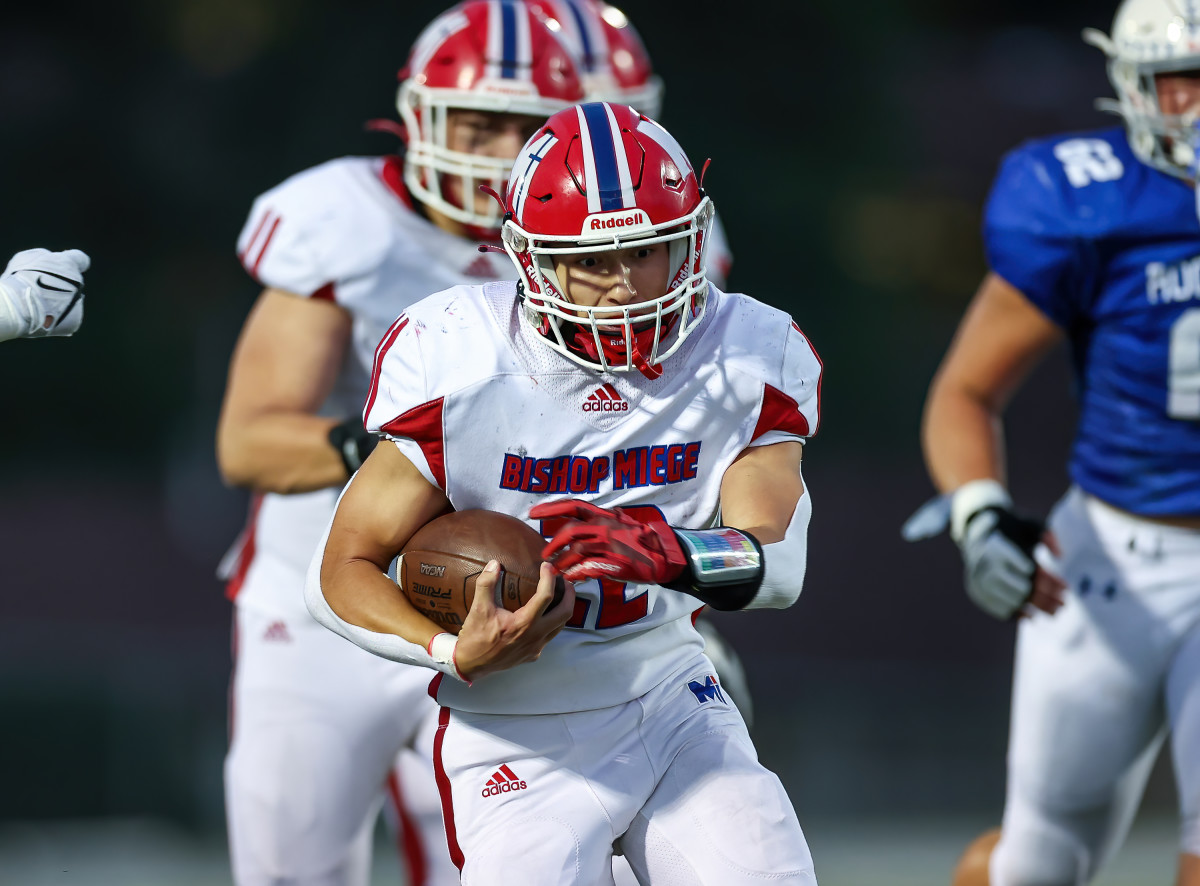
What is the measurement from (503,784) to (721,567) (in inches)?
20.1

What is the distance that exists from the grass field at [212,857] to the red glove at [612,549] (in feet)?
11.8


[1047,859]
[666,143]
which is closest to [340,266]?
[666,143]

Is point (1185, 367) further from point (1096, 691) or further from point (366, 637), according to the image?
point (366, 637)

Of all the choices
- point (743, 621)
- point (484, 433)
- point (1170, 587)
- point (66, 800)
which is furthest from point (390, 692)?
point (743, 621)

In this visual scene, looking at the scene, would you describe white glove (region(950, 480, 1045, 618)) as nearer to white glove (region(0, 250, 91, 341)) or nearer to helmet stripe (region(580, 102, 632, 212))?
helmet stripe (region(580, 102, 632, 212))

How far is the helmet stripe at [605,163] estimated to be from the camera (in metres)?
2.60

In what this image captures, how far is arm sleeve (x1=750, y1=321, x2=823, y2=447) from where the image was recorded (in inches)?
106

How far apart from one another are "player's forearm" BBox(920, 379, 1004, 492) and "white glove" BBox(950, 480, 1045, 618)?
0.15 ft

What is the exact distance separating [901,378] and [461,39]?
5.39m

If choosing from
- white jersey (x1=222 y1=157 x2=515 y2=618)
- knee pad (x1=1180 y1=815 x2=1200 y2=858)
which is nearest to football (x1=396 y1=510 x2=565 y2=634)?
white jersey (x1=222 y1=157 x2=515 y2=618)

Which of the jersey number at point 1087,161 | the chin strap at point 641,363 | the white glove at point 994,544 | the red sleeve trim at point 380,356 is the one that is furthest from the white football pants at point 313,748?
the jersey number at point 1087,161

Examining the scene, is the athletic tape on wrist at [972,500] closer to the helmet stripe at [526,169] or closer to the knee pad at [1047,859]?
the knee pad at [1047,859]

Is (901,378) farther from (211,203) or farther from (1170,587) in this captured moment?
(1170,587)

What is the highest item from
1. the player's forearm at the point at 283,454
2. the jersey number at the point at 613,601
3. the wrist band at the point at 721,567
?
the wrist band at the point at 721,567
